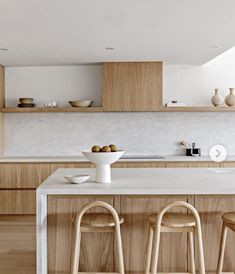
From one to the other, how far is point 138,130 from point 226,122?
141cm

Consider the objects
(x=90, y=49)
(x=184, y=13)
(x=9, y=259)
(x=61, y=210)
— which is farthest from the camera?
→ (x=90, y=49)

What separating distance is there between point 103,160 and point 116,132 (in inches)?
126

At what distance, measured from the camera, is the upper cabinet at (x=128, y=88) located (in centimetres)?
579

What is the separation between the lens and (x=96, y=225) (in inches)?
108

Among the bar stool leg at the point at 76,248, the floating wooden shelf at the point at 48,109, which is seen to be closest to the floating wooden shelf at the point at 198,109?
the floating wooden shelf at the point at 48,109

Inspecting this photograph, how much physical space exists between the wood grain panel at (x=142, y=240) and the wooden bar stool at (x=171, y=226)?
0.57ft

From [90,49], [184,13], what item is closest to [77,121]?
[90,49]

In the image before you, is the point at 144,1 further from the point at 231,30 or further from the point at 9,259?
the point at 9,259

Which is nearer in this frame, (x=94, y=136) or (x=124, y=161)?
(x=124, y=161)

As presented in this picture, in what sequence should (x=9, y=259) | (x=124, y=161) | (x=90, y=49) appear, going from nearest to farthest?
1. (x=9, y=259)
2. (x=90, y=49)
3. (x=124, y=161)

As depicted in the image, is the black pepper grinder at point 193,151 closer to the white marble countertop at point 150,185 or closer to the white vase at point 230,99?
the white vase at point 230,99

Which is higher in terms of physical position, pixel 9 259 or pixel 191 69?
pixel 191 69

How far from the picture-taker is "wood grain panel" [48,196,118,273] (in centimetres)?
308

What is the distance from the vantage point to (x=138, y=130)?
6250 mm
